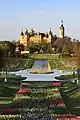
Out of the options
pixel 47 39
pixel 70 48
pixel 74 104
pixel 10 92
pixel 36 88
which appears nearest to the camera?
pixel 74 104

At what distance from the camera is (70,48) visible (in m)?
47.3

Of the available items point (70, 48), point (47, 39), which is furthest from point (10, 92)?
point (47, 39)

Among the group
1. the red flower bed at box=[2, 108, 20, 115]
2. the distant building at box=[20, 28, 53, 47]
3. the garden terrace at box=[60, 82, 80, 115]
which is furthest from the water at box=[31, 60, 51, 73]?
the distant building at box=[20, 28, 53, 47]

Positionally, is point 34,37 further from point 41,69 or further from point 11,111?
point 11,111

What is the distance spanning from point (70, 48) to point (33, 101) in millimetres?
34147

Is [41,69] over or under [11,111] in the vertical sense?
under

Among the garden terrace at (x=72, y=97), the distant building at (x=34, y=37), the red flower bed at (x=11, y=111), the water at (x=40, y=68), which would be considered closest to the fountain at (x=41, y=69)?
the water at (x=40, y=68)

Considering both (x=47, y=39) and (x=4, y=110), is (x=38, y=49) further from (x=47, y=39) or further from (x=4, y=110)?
(x=4, y=110)

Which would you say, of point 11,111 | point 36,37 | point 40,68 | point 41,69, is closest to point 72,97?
point 11,111

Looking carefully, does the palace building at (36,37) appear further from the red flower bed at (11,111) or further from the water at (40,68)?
the red flower bed at (11,111)

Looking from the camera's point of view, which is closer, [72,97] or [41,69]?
[72,97]

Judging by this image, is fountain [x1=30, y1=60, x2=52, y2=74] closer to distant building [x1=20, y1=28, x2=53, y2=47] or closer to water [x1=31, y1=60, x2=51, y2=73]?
water [x1=31, y1=60, x2=51, y2=73]

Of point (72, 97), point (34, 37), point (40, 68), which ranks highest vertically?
point (34, 37)

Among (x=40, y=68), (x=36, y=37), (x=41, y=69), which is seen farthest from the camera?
(x=36, y=37)
